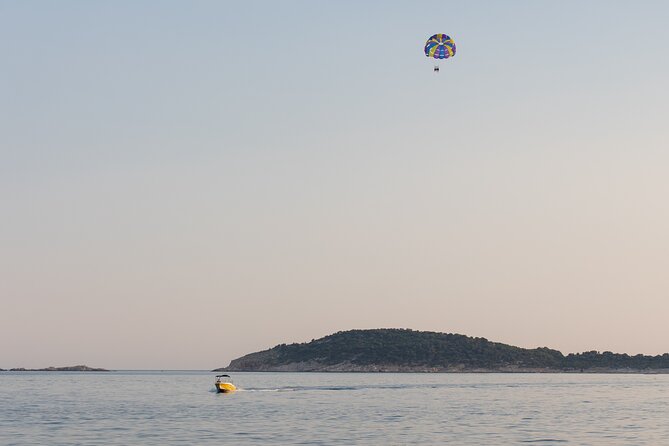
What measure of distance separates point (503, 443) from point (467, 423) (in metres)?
20.5

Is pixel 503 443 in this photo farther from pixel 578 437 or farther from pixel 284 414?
pixel 284 414

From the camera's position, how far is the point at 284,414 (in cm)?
10694

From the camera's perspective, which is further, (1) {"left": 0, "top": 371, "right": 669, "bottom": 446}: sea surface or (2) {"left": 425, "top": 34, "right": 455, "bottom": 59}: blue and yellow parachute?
(2) {"left": 425, "top": 34, "right": 455, "bottom": 59}: blue and yellow parachute

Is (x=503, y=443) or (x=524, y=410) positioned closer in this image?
(x=503, y=443)

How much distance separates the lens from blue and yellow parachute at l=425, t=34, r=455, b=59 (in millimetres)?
112062

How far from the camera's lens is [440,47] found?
114m

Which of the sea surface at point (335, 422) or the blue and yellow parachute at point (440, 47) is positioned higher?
the blue and yellow parachute at point (440, 47)

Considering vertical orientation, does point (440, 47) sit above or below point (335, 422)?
above

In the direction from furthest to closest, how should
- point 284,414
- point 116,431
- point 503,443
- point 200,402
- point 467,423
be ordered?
point 200,402 < point 284,414 < point 467,423 < point 116,431 < point 503,443

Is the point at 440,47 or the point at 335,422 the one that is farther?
the point at 440,47

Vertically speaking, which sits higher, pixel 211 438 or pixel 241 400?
pixel 241 400

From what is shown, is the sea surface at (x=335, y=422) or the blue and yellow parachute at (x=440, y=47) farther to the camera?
the blue and yellow parachute at (x=440, y=47)

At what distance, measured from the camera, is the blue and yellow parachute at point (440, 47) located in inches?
4412

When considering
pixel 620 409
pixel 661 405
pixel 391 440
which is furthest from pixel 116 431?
pixel 661 405
